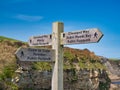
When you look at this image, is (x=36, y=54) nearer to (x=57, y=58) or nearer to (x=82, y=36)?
(x=57, y=58)

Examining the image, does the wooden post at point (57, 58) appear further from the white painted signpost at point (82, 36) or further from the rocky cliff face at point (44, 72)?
the rocky cliff face at point (44, 72)

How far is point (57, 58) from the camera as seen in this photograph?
8289mm

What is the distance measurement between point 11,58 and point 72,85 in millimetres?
9156

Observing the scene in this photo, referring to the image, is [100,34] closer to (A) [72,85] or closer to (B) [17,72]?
(B) [17,72]

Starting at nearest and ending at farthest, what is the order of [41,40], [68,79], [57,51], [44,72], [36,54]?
[57,51] < [36,54] < [41,40] < [44,72] < [68,79]

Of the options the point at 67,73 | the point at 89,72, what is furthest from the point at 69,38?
the point at 89,72

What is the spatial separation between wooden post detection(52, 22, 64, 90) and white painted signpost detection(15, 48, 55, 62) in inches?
6.4

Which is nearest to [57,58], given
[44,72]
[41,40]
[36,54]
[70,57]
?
[36,54]

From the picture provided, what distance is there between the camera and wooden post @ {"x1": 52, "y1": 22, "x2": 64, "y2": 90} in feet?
26.7

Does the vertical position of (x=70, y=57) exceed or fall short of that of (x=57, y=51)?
it exceeds it

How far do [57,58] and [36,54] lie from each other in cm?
60

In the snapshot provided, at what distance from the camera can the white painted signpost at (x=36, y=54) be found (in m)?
8.20

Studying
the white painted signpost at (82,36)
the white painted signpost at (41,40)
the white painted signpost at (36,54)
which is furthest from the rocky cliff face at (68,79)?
the white painted signpost at (82,36)

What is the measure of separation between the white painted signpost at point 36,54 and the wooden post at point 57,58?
162 mm
